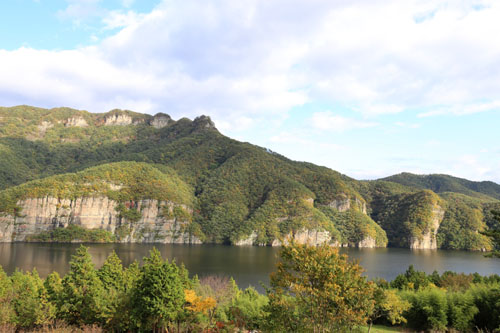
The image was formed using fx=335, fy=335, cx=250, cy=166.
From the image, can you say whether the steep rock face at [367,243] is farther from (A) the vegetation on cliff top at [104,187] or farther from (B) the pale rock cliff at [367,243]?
(A) the vegetation on cliff top at [104,187]

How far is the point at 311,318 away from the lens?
19.3 metres

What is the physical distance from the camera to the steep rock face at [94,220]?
146125 mm

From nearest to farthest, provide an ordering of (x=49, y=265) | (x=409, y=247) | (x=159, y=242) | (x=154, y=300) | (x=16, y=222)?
(x=154, y=300), (x=49, y=265), (x=16, y=222), (x=159, y=242), (x=409, y=247)

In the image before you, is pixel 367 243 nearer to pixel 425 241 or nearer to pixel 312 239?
pixel 312 239

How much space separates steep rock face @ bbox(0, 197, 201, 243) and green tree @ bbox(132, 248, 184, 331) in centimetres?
14362

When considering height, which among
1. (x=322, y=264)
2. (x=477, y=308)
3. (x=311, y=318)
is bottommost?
(x=477, y=308)

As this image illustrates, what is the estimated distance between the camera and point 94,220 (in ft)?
541

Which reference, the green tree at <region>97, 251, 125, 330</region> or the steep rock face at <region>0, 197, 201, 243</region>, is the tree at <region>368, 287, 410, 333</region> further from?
the steep rock face at <region>0, 197, 201, 243</region>

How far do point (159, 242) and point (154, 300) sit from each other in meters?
147

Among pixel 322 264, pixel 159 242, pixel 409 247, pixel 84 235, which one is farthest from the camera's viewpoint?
pixel 409 247

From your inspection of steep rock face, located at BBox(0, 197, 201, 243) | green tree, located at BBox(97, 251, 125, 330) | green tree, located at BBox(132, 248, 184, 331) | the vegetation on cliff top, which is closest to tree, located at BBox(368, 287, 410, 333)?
green tree, located at BBox(132, 248, 184, 331)

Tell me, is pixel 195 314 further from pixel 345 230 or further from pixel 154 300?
pixel 345 230

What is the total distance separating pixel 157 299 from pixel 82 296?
386 inches

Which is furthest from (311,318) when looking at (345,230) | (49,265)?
(345,230)
